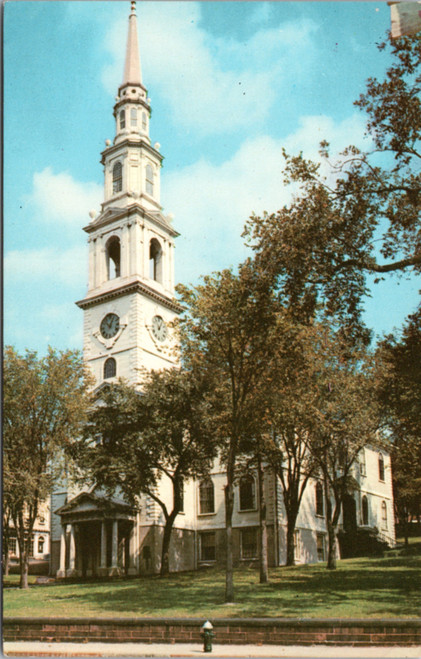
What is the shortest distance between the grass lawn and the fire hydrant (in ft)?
4.88

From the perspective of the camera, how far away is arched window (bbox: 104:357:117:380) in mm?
37344

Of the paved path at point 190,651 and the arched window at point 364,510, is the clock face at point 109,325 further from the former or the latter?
the paved path at point 190,651

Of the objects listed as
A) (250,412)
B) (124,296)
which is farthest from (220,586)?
(124,296)

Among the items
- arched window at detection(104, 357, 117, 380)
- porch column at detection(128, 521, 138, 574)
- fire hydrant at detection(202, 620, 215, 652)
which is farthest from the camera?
arched window at detection(104, 357, 117, 380)

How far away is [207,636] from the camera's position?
10.7 m

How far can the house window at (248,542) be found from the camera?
2912cm

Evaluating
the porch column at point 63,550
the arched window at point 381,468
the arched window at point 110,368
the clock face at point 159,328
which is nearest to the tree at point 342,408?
the porch column at point 63,550

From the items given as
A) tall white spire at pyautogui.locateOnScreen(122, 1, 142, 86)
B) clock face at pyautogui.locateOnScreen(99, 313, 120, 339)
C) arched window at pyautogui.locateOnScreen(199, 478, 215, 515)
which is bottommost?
arched window at pyautogui.locateOnScreen(199, 478, 215, 515)

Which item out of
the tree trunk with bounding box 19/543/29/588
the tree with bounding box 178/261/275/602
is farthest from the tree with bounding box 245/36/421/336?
the tree trunk with bounding box 19/543/29/588

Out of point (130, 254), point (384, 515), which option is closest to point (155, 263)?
point (130, 254)

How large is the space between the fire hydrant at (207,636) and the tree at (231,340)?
3343 millimetres

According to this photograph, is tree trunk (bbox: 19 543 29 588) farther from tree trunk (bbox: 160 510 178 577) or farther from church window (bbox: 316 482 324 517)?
church window (bbox: 316 482 324 517)

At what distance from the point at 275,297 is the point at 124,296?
20482 mm

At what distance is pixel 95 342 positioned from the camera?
126 ft
